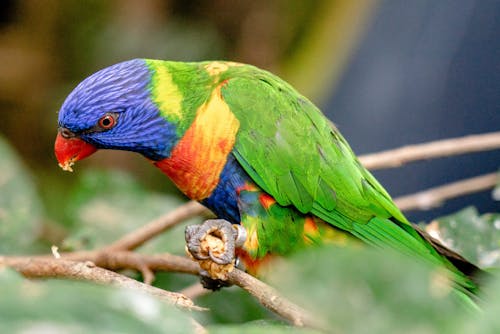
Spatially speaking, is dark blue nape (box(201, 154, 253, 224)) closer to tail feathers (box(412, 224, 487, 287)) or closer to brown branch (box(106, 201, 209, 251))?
brown branch (box(106, 201, 209, 251))

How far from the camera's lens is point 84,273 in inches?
51.4

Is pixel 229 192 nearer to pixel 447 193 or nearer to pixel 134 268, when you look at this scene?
pixel 134 268

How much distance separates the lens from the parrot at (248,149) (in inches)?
66.9

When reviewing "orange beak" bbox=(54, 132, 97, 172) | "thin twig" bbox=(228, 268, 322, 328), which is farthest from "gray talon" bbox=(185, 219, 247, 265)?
"orange beak" bbox=(54, 132, 97, 172)

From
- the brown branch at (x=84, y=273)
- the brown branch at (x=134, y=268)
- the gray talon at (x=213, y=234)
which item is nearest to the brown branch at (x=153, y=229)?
the brown branch at (x=134, y=268)

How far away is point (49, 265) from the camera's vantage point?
1472 mm

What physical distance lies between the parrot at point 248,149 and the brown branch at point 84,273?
340mm

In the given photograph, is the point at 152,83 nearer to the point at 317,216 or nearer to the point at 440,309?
the point at 317,216

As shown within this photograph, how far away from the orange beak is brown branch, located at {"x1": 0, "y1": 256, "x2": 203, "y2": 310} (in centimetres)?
30

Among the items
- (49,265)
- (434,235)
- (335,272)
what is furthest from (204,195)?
(335,272)

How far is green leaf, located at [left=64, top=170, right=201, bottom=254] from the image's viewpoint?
2201mm

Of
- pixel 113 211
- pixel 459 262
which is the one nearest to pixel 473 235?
pixel 459 262

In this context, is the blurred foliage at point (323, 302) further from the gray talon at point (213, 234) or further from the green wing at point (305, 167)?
the green wing at point (305, 167)

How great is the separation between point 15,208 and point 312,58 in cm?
189
